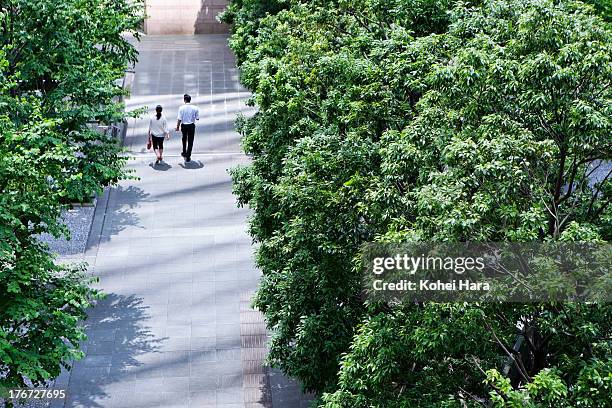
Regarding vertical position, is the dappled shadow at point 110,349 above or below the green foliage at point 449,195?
below

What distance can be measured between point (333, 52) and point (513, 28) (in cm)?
464

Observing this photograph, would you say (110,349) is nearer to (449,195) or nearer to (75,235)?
(75,235)

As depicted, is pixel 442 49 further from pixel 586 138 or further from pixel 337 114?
pixel 586 138

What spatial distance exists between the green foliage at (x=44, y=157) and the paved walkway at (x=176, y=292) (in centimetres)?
248

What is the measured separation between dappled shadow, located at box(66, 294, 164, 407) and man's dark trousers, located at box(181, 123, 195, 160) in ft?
24.8

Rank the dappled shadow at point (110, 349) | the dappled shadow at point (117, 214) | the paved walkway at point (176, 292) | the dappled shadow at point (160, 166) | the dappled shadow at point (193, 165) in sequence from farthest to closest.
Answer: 1. the dappled shadow at point (193, 165)
2. the dappled shadow at point (160, 166)
3. the dappled shadow at point (117, 214)
4. the paved walkway at point (176, 292)
5. the dappled shadow at point (110, 349)

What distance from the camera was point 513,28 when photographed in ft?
45.4

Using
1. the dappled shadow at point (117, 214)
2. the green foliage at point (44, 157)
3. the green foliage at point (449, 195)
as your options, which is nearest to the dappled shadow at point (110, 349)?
the green foliage at point (44, 157)

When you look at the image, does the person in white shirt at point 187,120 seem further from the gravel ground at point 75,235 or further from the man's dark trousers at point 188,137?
the gravel ground at point 75,235

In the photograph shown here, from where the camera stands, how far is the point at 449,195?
1134cm

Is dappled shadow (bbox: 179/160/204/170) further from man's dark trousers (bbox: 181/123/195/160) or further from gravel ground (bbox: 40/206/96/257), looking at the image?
gravel ground (bbox: 40/206/96/257)

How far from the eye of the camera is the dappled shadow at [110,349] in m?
18.0

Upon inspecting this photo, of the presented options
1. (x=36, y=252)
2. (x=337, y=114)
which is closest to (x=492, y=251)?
(x=337, y=114)

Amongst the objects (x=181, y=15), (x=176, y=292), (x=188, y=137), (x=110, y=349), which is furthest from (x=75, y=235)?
(x=181, y=15)
